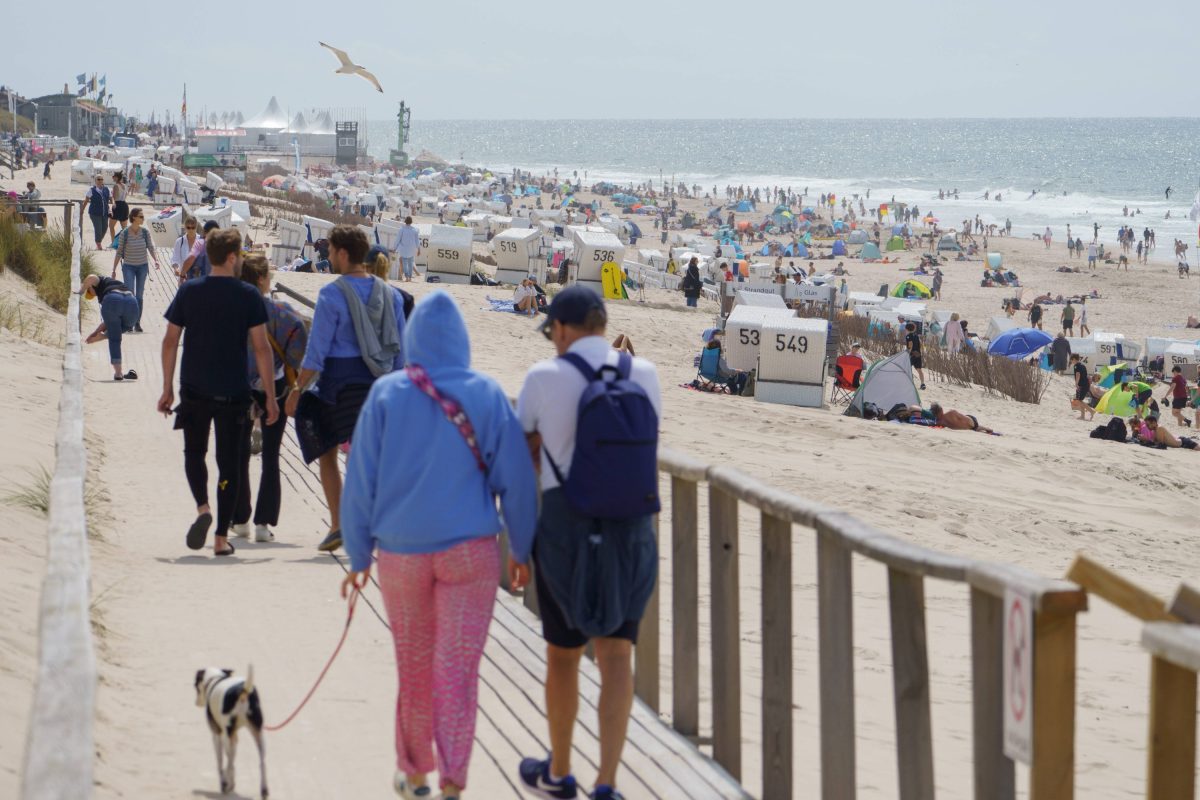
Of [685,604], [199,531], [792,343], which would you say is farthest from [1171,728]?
[792,343]

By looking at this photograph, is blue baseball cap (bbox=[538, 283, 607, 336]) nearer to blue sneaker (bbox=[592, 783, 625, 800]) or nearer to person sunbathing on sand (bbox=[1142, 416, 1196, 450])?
blue sneaker (bbox=[592, 783, 625, 800])

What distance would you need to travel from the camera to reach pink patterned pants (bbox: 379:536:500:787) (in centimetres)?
358

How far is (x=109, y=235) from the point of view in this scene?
93.1ft

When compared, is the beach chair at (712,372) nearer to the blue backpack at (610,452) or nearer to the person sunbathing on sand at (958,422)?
the person sunbathing on sand at (958,422)

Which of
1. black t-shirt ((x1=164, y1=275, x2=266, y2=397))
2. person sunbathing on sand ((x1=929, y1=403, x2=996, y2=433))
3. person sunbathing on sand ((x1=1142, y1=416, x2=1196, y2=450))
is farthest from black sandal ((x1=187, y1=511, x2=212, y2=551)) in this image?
person sunbathing on sand ((x1=1142, y1=416, x2=1196, y2=450))

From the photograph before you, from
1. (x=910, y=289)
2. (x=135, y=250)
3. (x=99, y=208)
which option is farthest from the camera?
(x=910, y=289)

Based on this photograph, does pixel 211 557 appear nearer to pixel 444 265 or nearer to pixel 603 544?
pixel 603 544

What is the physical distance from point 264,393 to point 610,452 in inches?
150

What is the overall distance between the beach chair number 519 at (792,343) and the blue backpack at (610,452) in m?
13.5

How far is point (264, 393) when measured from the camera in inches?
274

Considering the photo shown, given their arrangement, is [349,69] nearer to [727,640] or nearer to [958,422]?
[958,422]

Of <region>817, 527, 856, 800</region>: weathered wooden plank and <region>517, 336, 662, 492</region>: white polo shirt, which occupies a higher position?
<region>517, 336, 662, 492</region>: white polo shirt

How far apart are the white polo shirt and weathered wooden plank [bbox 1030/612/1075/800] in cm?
122

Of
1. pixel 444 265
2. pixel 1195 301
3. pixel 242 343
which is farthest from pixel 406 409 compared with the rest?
pixel 1195 301
